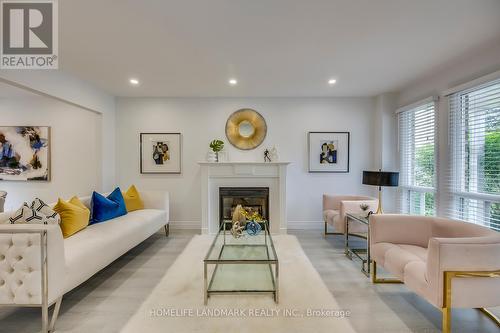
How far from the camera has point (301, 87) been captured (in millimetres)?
4145

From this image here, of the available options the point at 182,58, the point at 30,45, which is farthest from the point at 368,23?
the point at 30,45

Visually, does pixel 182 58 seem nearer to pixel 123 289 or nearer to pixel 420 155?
pixel 123 289

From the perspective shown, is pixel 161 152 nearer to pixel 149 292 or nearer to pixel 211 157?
pixel 211 157

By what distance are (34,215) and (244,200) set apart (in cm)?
304

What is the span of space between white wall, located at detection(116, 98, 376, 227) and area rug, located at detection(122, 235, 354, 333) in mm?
2211

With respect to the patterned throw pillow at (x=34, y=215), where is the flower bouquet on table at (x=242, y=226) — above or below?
below

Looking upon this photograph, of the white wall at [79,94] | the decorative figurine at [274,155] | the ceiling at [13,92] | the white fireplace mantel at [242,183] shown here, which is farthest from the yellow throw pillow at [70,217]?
the decorative figurine at [274,155]

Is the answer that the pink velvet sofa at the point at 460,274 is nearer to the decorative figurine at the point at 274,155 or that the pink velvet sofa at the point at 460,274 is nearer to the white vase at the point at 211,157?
the decorative figurine at the point at 274,155

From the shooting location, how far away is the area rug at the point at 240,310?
6.37 feet

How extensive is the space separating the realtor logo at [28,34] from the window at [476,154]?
14.4 ft

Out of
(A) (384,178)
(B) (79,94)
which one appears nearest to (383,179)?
(A) (384,178)

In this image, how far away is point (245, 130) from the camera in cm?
475

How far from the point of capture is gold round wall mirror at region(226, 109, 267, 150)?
474 cm

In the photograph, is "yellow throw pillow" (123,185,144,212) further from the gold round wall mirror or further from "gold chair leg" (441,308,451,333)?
"gold chair leg" (441,308,451,333)
